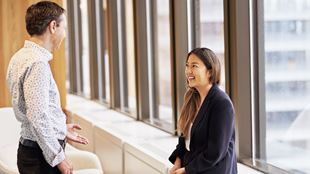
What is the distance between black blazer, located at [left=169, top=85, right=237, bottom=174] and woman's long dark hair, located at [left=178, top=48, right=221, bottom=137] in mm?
70

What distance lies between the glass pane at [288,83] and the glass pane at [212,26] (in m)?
0.53

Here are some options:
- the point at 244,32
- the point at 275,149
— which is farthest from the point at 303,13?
the point at 275,149

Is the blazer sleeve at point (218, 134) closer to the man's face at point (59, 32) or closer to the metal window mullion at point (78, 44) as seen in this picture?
the man's face at point (59, 32)

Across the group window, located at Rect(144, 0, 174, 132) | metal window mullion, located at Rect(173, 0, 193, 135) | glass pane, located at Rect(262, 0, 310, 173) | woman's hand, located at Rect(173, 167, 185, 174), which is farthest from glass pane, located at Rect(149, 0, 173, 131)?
woman's hand, located at Rect(173, 167, 185, 174)

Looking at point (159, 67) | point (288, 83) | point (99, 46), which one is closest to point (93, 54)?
point (99, 46)

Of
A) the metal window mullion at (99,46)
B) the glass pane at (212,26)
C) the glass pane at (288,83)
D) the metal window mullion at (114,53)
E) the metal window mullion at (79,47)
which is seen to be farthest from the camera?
the metal window mullion at (79,47)

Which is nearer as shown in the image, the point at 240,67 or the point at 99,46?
the point at 240,67

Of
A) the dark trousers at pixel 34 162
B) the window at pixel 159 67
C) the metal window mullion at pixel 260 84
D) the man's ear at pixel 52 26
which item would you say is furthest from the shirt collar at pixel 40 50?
the window at pixel 159 67

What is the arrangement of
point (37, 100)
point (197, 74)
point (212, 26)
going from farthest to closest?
point (212, 26) < point (37, 100) < point (197, 74)

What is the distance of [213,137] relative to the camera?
7.87 feet

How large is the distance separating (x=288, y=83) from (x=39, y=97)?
4.75 ft

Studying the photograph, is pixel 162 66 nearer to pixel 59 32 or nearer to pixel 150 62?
pixel 150 62

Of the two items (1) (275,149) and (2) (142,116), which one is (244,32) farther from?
(2) (142,116)

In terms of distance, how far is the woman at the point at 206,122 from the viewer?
240cm
